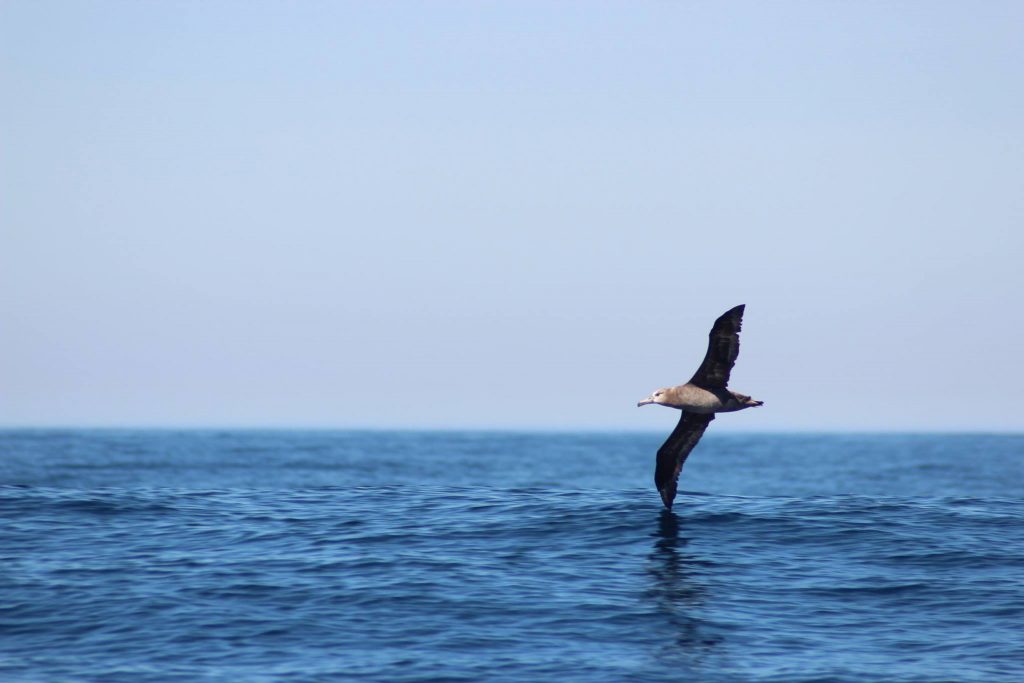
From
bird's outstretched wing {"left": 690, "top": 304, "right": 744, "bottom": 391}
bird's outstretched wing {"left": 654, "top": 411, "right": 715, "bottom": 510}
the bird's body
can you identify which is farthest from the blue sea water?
bird's outstretched wing {"left": 690, "top": 304, "right": 744, "bottom": 391}

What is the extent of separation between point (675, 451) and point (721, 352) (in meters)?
2.97

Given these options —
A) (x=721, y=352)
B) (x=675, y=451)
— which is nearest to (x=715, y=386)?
(x=721, y=352)

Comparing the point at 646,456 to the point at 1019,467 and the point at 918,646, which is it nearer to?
the point at 1019,467

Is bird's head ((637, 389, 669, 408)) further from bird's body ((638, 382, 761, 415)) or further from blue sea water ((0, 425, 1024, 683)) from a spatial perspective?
blue sea water ((0, 425, 1024, 683))

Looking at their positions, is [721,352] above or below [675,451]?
above

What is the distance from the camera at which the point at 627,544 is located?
20.8m

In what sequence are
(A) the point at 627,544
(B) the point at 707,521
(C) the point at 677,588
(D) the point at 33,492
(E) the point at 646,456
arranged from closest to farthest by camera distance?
(C) the point at 677,588, (A) the point at 627,544, (B) the point at 707,521, (D) the point at 33,492, (E) the point at 646,456

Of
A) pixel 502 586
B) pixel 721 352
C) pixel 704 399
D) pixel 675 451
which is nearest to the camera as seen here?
pixel 502 586

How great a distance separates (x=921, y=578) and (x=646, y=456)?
4097 inches

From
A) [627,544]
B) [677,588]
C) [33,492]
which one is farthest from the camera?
→ [33,492]

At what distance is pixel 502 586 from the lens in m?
18.2

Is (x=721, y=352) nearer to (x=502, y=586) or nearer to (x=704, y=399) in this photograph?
(x=704, y=399)

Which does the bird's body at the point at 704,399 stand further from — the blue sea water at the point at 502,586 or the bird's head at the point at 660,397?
the blue sea water at the point at 502,586

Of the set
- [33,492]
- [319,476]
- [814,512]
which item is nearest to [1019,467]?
[319,476]
